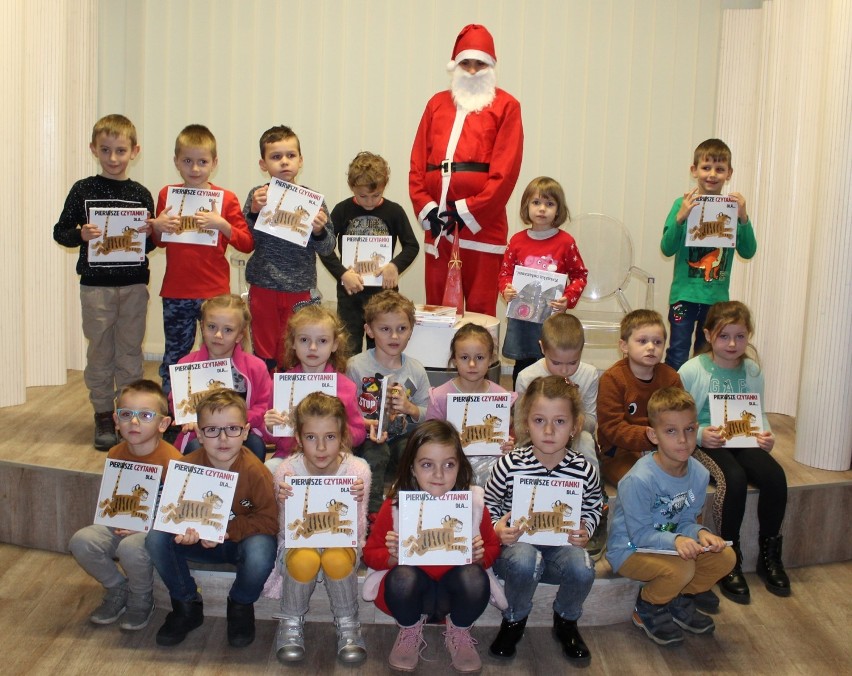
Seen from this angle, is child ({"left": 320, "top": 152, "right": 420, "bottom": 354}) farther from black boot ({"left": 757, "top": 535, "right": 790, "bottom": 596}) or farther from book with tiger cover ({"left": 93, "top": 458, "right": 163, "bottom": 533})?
black boot ({"left": 757, "top": 535, "right": 790, "bottom": 596})

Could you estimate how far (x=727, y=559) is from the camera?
3740 millimetres

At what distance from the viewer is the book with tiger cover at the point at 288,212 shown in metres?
4.47

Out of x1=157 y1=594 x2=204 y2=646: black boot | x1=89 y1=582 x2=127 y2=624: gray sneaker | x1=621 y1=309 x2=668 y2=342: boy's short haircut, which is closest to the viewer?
x1=157 y1=594 x2=204 y2=646: black boot

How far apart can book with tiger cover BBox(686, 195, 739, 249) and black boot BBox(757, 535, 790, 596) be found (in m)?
1.39

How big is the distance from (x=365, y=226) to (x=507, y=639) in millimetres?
2117

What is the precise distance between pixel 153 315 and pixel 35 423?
67.5 inches

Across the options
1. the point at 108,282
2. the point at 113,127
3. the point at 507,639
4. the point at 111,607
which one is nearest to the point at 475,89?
the point at 113,127

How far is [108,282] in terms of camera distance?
14.9 feet

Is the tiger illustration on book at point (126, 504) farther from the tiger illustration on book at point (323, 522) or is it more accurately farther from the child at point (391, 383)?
the child at point (391, 383)

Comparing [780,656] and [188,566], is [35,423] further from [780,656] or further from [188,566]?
[780,656]

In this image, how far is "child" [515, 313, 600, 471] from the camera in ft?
13.6

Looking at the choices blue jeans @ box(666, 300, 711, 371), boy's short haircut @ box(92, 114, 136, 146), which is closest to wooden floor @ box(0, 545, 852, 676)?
blue jeans @ box(666, 300, 711, 371)

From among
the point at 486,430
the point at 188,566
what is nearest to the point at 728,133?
the point at 486,430

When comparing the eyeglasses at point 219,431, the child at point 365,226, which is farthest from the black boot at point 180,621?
the child at point 365,226
